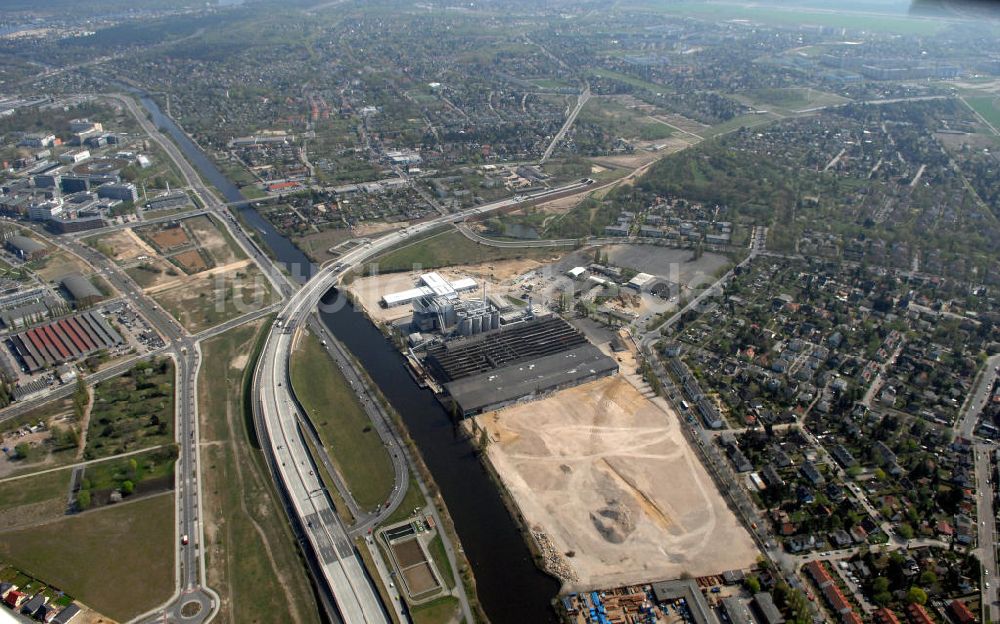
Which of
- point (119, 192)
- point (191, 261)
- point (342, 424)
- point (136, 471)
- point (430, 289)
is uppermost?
point (119, 192)

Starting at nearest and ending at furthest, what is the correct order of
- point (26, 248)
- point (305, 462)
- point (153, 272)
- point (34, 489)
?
1. point (34, 489)
2. point (305, 462)
3. point (153, 272)
4. point (26, 248)

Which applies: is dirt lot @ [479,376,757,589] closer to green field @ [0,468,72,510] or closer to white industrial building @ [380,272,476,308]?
white industrial building @ [380,272,476,308]

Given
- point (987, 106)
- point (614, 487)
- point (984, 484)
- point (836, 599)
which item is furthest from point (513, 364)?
point (987, 106)

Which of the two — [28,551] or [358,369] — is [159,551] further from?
[358,369]

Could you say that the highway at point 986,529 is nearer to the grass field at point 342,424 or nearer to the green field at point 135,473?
the grass field at point 342,424

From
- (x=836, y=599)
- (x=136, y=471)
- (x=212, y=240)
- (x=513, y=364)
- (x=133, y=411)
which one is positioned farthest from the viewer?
(x=212, y=240)

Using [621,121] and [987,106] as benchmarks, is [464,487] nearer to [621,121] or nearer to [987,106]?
[621,121]

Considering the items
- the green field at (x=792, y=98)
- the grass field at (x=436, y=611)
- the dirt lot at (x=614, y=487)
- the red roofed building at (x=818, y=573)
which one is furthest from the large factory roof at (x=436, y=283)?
the green field at (x=792, y=98)

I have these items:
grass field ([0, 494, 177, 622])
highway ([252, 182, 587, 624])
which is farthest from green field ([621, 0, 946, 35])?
grass field ([0, 494, 177, 622])
